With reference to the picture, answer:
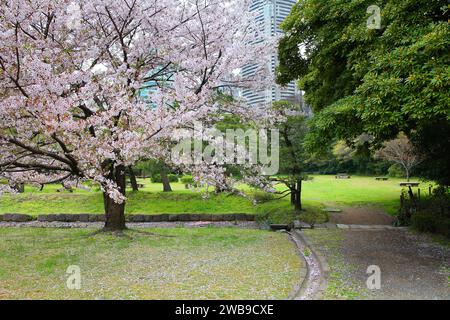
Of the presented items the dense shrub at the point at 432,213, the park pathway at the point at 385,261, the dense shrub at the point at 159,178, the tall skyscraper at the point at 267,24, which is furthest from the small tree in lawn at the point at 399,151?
the dense shrub at the point at 159,178

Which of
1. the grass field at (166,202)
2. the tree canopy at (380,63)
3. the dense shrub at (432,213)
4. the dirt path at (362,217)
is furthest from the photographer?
the grass field at (166,202)

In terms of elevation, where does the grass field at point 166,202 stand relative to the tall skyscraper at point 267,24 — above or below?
below

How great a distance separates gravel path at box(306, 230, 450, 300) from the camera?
5.34 meters

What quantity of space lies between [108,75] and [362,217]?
11.2 meters

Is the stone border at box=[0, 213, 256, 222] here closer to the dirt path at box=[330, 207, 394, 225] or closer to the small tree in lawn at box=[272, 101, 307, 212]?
the small tree in lawn at box=[272, 101, 307, 212]

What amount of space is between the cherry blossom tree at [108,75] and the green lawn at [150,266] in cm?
141

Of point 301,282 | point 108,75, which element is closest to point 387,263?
point 301,282

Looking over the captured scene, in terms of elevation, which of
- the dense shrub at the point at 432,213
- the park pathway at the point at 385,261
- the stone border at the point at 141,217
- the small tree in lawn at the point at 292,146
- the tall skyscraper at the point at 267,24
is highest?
the tall skyscraper at the point at 267,24

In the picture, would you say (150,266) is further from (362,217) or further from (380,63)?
(362,217)

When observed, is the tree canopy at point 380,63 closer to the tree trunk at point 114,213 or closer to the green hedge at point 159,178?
the tree trunk at point 114,213

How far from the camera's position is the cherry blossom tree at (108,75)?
6289 mm

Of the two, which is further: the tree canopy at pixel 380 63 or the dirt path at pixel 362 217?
the dirt path at pixel 362 217
